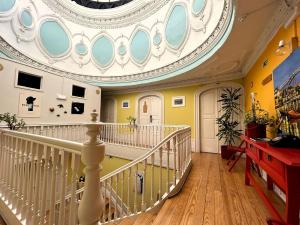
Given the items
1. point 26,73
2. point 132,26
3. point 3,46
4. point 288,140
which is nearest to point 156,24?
point 132,26

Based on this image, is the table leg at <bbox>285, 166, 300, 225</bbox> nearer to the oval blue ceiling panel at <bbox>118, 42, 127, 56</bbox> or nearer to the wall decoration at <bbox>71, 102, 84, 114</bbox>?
the wall decoration at <bbox>71, 102, 84, 114</bbox>

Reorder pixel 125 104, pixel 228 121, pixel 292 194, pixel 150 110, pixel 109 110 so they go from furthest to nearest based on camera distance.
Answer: pixel 109 110
pixel 125 104
pixel 150 110
pixel 228 121
pixel 292 194

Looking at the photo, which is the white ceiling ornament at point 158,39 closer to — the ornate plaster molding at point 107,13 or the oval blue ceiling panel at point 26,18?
the ornate plaster molding at point 107,13

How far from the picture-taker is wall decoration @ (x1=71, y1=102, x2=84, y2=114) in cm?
663

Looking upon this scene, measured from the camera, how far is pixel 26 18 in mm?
5844

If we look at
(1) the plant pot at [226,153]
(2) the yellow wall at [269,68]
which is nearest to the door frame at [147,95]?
(1) the plant pot at [226,153]

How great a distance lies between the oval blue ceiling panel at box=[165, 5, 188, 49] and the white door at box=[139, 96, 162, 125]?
109 inches

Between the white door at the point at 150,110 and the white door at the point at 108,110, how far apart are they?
2.18 m

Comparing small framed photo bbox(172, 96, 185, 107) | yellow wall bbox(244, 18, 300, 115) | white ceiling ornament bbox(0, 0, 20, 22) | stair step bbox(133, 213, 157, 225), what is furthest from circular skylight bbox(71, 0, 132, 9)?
stair step bbox(133, 213, 157, 225)

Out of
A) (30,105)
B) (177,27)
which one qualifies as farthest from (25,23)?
(177,27)

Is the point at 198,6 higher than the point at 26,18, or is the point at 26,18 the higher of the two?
the point at 26,18

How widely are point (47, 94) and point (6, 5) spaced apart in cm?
343

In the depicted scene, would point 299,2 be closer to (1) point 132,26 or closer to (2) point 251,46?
(2) point 251,46

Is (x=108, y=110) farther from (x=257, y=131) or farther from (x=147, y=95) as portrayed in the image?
(x=257, y=131)
